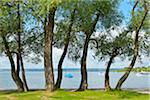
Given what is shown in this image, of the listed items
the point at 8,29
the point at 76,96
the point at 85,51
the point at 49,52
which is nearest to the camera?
the point at 76,96

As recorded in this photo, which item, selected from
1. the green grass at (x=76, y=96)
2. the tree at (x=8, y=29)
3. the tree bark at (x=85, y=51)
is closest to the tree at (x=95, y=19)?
the tree bark at (x=85, y=51)

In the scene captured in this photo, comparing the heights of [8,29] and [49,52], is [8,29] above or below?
above

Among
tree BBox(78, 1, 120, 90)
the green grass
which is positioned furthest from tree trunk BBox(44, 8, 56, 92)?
tree BBox(78, 1, 120, 90)

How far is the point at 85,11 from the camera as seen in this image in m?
23.4

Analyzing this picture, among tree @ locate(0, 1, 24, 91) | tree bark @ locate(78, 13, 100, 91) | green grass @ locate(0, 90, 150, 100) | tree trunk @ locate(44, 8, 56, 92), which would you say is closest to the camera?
green grass @ locate(0, 90, 150, 100)

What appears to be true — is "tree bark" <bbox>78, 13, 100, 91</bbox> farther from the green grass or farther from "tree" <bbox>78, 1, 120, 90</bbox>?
the green grass

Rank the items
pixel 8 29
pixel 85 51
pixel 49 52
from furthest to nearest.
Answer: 1. pixel 85 51
2. pixel 8 29
3. pixel 49 52

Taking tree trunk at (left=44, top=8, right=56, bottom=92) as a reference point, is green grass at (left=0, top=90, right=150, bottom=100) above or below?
below

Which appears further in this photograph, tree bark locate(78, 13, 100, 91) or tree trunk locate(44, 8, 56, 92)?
tree bark locate(78, 13, 100, 91)

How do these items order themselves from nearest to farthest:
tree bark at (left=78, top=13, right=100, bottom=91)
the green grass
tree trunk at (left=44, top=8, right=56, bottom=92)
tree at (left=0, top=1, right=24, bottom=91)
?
the green grass
tree at (left=0, top=1, right=24, bottom=91)
tree trunk at (left=44, top=8, right=56, bottom=92)
tree bark at (left=78, top=13, right=100, bottom=91)

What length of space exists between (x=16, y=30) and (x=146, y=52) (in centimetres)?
891

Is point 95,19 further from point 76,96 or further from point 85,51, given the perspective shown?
point 76,96

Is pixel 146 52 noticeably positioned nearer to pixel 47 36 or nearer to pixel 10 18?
pixel 47 36

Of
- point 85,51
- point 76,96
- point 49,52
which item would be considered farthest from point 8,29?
point 76,96
